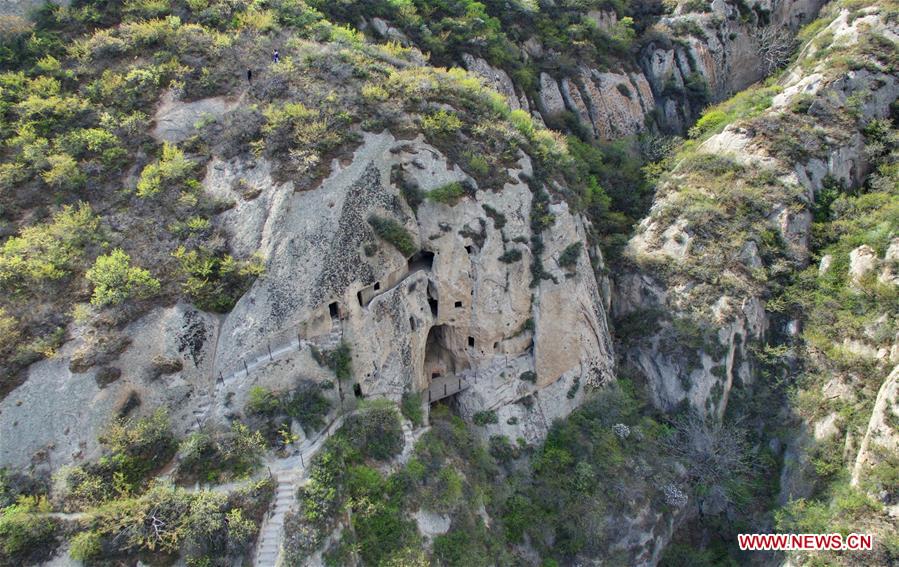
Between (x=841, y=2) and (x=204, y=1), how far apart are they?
51.1 metres

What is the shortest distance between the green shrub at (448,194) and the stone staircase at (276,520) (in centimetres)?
1414

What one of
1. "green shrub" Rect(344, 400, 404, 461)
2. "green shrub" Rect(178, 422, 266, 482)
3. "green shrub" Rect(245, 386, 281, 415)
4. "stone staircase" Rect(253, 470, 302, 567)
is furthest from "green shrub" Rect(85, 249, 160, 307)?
"green shrub" Rect(344, 400, 404, 461)

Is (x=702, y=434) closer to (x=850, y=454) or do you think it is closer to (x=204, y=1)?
(x=850, y=454)

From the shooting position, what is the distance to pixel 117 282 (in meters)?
21.5

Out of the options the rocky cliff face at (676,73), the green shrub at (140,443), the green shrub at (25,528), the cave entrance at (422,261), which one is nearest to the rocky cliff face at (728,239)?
the rocky cliff face at (676,73)

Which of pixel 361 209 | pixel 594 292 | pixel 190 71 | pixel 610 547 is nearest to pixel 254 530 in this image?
pixel 361 209

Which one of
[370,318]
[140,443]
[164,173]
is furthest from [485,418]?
[164,173]

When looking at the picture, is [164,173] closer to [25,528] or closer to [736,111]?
[25,528]

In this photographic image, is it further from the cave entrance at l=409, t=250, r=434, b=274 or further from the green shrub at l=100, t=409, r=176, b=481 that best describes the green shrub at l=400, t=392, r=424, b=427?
the green shrub at l=100, t=409, r=176, b=481

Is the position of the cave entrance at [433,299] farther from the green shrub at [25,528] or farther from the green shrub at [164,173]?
the green shrub at [25,528]

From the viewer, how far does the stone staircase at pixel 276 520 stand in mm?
18938

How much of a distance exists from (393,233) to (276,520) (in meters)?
13.1

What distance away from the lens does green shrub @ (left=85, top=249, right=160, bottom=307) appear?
2127 cm

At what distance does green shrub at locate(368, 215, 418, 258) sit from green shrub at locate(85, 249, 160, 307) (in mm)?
9635
